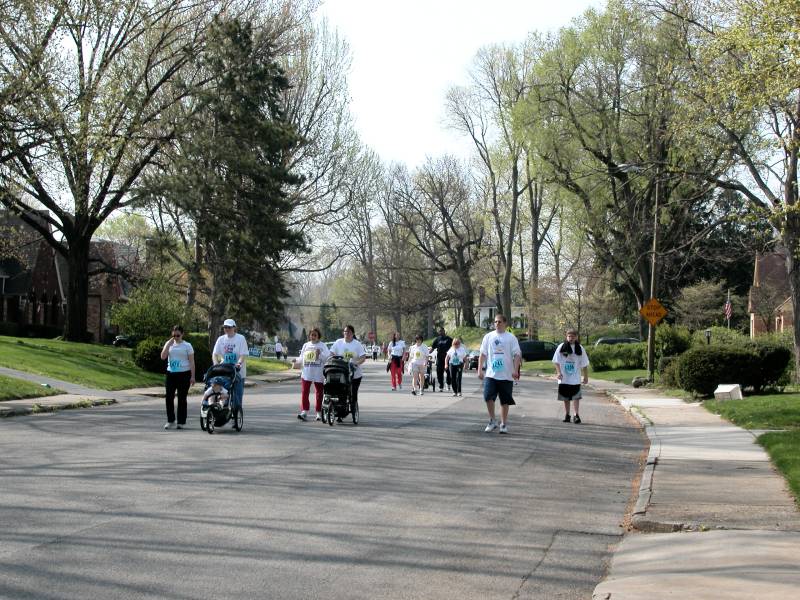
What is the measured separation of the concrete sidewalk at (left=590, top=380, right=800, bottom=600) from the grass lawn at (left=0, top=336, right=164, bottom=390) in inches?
839

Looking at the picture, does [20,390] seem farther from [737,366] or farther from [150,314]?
[737,366]

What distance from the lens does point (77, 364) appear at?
36.0 metres

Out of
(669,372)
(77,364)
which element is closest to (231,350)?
(669,372)

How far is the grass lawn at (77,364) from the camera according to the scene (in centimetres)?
3250

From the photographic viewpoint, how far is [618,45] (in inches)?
1773

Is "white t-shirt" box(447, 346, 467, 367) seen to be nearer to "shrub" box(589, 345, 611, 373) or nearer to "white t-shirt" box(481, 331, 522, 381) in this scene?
"white t-shirt" box(481, 331, 522, 381)

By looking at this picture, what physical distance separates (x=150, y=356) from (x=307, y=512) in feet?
98.1

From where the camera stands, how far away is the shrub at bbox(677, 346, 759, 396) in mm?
27859

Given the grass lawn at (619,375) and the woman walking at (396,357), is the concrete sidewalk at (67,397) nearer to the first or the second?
the woman walking at (396,357)

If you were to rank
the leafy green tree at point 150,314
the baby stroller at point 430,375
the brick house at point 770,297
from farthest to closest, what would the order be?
the brick house at point 770,297 < the leafy green tree at point 150,314 < the baby stroller at point 430,375

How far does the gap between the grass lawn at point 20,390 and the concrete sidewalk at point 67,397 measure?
230 mm

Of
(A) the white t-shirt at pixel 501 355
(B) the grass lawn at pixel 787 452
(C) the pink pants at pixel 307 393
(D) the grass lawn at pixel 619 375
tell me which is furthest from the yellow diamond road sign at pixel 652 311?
(A) the white t-shirt at pixel 501 355

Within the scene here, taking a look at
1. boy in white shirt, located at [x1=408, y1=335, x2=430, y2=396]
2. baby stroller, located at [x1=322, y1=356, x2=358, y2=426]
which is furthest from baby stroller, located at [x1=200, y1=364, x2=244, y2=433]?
boy in white shirt, located at [x1=408, y1=335, x2=430, y2=396]

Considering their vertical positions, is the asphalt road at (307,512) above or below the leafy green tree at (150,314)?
below
